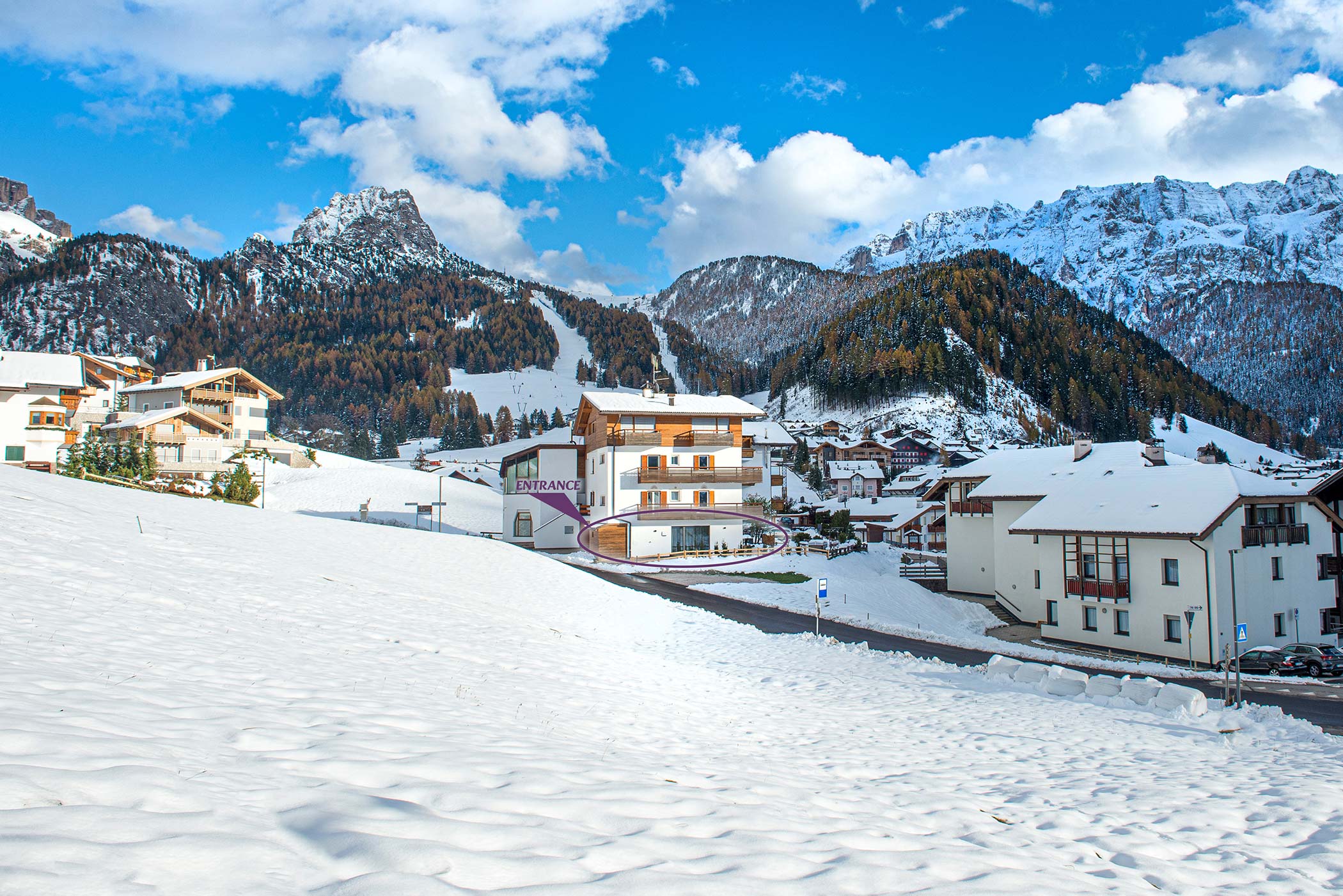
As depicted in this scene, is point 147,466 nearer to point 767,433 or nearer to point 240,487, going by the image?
point 240,487

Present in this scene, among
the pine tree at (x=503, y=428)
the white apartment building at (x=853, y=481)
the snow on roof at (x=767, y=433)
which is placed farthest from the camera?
the pine tree at (x=503, y=428)

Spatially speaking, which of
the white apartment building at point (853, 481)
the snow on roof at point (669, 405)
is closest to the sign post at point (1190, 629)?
the snow on roof at point (669, 405)

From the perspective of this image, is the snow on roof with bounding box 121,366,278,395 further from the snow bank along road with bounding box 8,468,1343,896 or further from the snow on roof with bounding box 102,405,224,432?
the snow bank along road with bounding box 8,468,1343,896

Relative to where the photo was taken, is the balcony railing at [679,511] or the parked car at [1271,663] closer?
the parked car at [1271,663]

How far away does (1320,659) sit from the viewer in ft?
87.7

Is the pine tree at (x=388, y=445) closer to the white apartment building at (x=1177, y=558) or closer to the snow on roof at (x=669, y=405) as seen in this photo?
the snow on roof at (x=669, y=405)

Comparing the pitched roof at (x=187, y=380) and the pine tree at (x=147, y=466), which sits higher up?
the pitched roof at (x=187, y=380)

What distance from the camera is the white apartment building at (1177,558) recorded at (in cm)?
3073

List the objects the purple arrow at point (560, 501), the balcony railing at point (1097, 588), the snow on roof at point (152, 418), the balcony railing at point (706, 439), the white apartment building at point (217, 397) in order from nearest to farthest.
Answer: the balcony railing at point (1097, 588)
the balcony railing at point (706, 439)
the purple arrow at point (560, 501)
the snow on roof at point (152, 418)
the white apartment building at point (217, 397)

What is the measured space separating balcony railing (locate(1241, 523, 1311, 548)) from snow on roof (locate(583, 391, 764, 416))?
26.9 metres

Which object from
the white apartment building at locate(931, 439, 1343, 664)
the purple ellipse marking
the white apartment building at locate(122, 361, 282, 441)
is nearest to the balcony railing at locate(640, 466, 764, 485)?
the purple ellipse marking

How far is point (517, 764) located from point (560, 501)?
162 feet

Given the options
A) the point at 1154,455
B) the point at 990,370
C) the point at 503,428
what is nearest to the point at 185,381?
the point at 1154,455

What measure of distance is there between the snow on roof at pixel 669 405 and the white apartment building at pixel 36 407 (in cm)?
4552
